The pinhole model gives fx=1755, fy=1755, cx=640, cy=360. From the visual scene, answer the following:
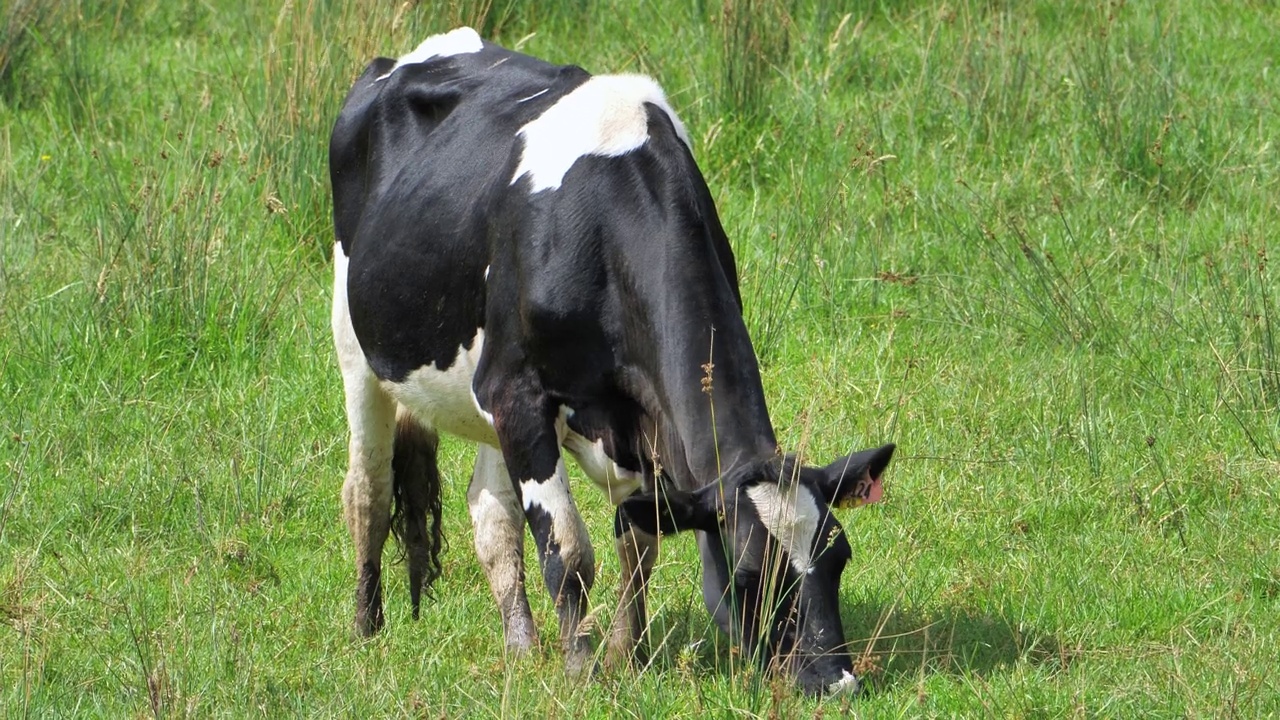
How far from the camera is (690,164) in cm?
473

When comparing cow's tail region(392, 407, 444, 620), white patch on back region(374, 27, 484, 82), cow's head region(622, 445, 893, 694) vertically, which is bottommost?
cow's tail region(392, 407, 444, 620)

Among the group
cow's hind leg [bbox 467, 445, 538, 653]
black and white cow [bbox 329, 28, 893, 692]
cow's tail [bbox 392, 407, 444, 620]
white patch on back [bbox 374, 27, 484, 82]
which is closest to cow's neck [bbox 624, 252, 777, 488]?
black and white cow [bbox 329, 28, 893, 692]

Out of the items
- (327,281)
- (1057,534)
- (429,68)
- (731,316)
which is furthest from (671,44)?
(731,316)

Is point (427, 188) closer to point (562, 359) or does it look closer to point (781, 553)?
point (562, 359)

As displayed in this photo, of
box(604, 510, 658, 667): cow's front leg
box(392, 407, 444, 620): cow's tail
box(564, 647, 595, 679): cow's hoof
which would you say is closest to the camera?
box(564, 647, 595, 679): cow's hoof

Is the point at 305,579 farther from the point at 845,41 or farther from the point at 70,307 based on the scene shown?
the point at 845,41

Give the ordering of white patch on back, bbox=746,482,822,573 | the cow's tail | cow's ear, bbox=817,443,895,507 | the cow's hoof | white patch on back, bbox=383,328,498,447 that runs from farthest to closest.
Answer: the cow's tail, white patch on back, bbox=383,328,498,447, the cow's hoof, cow's ear, bbox=817,443,895,507, white patch on back, bbox=746,482,822,573

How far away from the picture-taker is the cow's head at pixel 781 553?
399 cm

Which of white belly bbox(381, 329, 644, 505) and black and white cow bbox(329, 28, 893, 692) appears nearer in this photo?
black and white cow bbox(329, 28, 893, 692)

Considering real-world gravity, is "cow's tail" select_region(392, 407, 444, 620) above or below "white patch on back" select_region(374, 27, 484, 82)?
below

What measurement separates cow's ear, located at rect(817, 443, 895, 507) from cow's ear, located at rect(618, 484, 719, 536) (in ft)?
0.88

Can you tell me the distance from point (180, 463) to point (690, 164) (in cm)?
243

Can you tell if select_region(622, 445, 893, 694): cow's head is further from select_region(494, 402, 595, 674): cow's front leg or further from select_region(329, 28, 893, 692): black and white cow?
select_region(494, 402, 595, 674): cow's front leg

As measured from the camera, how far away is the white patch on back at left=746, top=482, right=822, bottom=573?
399 cm
